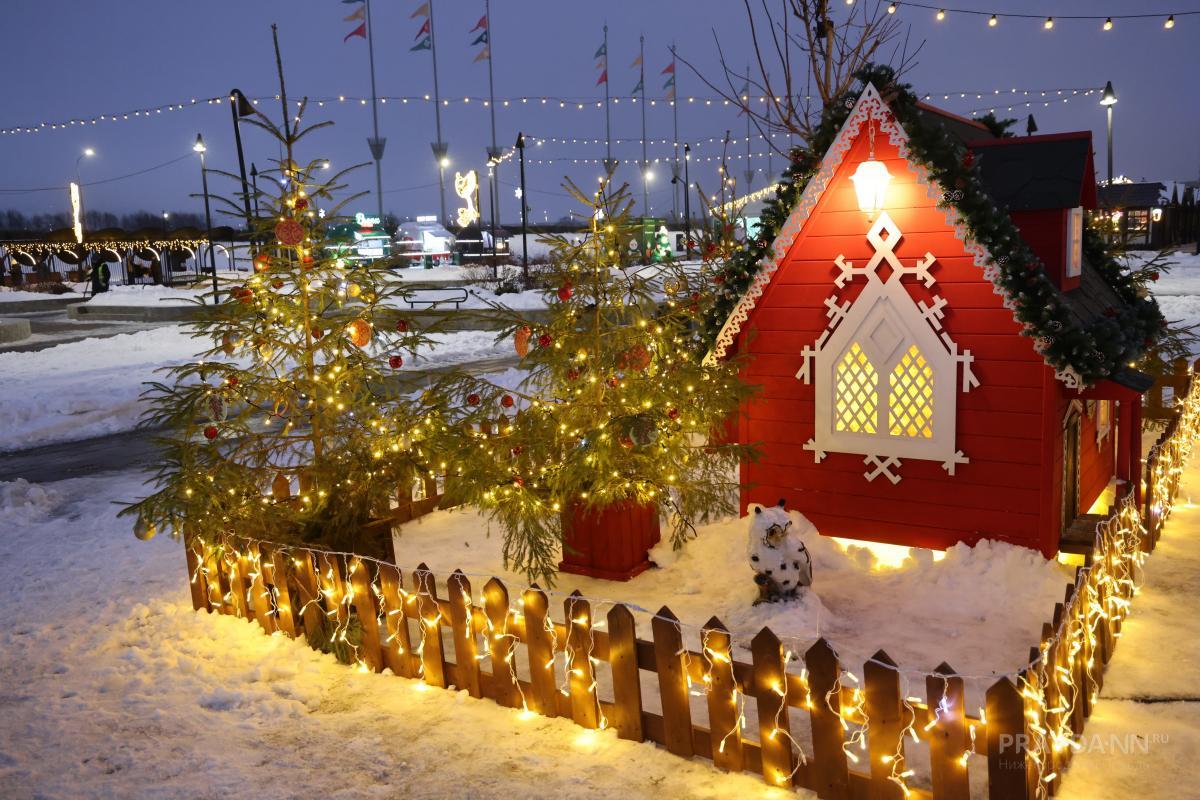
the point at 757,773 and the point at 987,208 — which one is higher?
the point at 987,208

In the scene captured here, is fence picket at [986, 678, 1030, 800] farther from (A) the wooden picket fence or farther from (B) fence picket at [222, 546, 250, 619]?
(B) fence picket at [222, 546, 250, 619]

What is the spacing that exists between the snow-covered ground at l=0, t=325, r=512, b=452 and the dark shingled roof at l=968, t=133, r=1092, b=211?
516cm

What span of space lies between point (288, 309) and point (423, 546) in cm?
272

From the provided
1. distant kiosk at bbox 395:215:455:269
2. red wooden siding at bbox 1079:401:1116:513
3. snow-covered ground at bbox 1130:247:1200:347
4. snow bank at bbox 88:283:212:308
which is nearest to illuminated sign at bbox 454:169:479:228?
distant kiosk at bbox 395:215:455:269

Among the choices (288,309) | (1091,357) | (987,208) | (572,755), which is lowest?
(572,755)

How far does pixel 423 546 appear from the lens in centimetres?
845

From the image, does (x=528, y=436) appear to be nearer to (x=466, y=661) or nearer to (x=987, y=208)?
(x=466, y=661)

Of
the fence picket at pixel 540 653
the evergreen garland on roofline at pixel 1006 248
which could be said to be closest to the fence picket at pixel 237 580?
the fence picket at pixel 540 653

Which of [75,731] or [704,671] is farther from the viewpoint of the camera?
[75,731]

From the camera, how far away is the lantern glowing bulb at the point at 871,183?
280 inches

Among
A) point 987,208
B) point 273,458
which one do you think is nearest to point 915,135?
point 987,208

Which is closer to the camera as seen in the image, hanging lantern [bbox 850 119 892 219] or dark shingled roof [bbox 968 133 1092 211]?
hanging lantern [bbox 850 119 892 219]

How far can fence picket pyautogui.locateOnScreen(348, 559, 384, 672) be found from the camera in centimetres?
588

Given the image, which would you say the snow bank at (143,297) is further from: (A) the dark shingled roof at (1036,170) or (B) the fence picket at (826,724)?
(B) the fence picket at (826,724)
